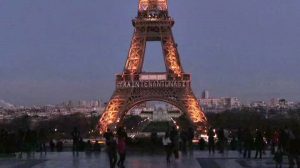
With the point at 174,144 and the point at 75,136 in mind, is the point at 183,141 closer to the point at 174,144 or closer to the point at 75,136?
the point at 75,136

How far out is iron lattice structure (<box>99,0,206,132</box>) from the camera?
7050 cm

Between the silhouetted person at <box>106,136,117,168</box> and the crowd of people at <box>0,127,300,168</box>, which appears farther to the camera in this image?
the silhouetted person at <box>106,136,117,168</box>

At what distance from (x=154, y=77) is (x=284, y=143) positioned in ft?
160

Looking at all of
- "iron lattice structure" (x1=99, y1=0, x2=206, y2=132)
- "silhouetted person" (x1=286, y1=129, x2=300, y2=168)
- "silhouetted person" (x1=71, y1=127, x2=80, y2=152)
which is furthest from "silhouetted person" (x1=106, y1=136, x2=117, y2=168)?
"iron lattice structure" (x1=99, y1=0, x2=206, y2=132)

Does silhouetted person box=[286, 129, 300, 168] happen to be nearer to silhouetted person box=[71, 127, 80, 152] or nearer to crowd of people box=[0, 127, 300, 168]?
crowd of people box=[0, 127, 300, 168]

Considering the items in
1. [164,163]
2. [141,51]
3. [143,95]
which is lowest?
[164,163]

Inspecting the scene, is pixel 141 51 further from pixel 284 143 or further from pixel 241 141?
pixel 284 143

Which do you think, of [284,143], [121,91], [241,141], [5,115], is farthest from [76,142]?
[5,115]

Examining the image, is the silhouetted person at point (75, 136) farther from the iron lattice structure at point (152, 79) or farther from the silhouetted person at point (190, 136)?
the iron lattice structure at point (152, 79)

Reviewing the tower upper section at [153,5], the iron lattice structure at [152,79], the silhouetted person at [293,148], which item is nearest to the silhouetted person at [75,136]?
the silhouetted person at [293,148]

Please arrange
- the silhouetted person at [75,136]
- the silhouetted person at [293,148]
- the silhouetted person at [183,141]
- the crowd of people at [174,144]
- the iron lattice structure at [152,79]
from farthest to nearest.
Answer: the iron lattice structure at [152,79] < the silhouetted person at [183,141] < the silhouetted person at [75,136] < the crowd of people at [174,144] < the silhouetted person at [293,148]

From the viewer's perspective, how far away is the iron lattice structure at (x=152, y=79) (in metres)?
70.5

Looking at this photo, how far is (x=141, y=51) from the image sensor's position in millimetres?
71812

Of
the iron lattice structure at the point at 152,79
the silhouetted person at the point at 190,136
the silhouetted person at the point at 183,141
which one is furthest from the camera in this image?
the iron lattice structure at the point at 152,79
